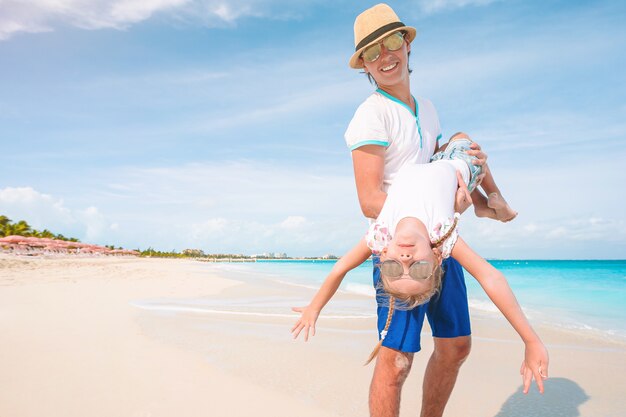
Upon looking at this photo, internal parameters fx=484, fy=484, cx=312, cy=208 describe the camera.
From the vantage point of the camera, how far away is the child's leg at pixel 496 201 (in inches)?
129

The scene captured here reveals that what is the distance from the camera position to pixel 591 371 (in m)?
4.62

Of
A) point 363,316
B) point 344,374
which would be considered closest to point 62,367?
point 344,374

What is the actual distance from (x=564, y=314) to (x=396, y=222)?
9.33 metres

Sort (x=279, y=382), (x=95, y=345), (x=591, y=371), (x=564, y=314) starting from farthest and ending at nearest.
→ (x=564, y=314) < (x=95, y=345) < (x=591, y=371) < (x=279, y=382)

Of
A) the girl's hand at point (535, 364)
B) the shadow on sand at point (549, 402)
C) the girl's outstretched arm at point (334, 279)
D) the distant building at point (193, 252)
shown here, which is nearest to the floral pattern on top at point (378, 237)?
the girl's outstretched arm at point (334, 279)

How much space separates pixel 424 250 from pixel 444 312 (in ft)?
2.16

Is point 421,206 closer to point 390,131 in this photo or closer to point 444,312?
point 390,131

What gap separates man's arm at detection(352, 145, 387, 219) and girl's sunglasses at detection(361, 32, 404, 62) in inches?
24.4

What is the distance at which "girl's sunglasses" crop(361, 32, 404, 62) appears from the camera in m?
2.84

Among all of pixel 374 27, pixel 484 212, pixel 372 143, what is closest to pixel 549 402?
pixel 484 212

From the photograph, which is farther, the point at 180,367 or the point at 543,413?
the point at 180,367

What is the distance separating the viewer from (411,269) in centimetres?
229

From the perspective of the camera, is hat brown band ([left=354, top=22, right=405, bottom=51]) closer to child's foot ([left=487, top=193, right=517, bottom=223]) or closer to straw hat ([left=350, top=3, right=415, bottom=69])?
straw hat ([left=350, top=3, right=415, bottom=69])

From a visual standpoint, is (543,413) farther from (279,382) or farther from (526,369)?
(279,382)
